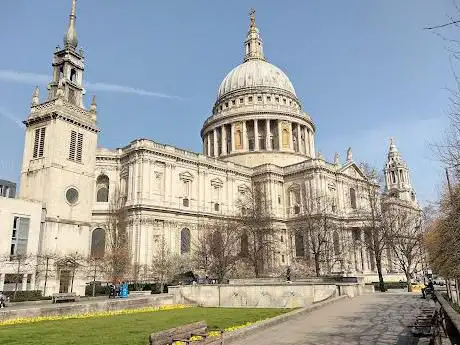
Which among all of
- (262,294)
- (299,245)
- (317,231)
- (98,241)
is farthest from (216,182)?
(262,294)

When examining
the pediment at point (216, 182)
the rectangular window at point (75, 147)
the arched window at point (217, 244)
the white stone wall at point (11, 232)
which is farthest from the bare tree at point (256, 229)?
the white stone wall at point (11, 232)

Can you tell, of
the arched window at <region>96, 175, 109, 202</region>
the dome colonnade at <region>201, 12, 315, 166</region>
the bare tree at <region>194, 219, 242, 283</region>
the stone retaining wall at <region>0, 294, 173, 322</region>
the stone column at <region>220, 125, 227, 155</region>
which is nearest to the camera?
the stone retaining wall at <region>0, 294, 173, 322</region>

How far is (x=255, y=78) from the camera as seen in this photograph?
87.1 m

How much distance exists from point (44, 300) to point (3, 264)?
5.55 m

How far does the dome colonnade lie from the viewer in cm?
7644

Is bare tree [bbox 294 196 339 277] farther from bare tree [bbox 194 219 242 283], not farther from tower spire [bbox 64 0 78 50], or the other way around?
tower spire [bbox 64 0 78 50]

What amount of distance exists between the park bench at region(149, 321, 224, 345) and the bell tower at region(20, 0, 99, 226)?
32.7 meters

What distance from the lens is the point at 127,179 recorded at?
53.0m

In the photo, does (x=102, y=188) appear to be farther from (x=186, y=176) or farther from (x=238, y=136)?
(x=238, y=136)

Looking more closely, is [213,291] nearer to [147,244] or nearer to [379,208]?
[147,244]

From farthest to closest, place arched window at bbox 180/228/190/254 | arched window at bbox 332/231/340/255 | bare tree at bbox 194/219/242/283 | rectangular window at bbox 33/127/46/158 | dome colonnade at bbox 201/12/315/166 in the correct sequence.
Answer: dome colonnade at bbox 201/12/315/166 < arched window at bbox 332/231/340/255 < arched window at bbox 180/228/190/254 < bare tree at bbox 194/219/242/283 < rectangular window at bbox 33/127/46/158

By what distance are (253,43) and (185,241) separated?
194ft

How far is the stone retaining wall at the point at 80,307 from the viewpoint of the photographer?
60.6 ft

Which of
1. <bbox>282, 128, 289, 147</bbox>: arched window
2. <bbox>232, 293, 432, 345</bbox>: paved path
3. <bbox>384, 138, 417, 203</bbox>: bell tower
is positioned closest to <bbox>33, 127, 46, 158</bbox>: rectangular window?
<bbox>232, 293, 432, 345</bbox>: paved path
